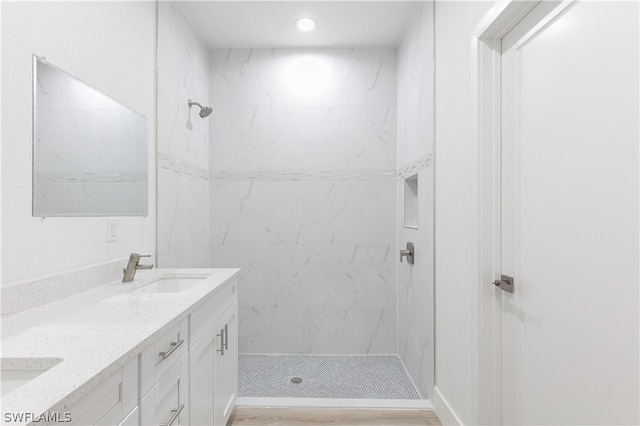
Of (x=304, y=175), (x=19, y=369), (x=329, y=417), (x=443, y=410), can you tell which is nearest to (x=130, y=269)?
(x=19, y=369)

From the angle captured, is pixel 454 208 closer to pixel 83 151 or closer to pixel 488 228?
pixel 488 228

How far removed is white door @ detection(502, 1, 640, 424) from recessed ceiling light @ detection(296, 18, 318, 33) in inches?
61.4

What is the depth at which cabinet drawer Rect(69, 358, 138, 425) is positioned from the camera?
2.06 feet

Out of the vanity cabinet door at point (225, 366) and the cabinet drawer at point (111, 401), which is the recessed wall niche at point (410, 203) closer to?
the vanity cabinet door at point (225, 366)

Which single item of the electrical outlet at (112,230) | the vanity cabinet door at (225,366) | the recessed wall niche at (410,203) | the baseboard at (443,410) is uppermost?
the recessed wall niche at (410,203)

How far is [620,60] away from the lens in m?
0.83

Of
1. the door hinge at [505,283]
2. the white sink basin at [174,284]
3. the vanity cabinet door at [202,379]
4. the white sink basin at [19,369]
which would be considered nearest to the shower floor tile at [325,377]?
the vanity cabinet door at [202,379]

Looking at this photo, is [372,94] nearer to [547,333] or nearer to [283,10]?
[283,10]

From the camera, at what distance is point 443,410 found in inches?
70.1

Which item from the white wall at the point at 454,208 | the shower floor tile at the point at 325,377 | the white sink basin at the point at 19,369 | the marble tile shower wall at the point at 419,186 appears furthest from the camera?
the shower floor tile at the point at 325,377

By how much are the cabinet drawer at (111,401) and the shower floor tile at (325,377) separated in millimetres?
1512

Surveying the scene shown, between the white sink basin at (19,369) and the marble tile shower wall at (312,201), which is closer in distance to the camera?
the white sink basin at (19,369)

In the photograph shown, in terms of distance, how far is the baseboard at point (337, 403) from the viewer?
198cm

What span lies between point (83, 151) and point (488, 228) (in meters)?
1.82
